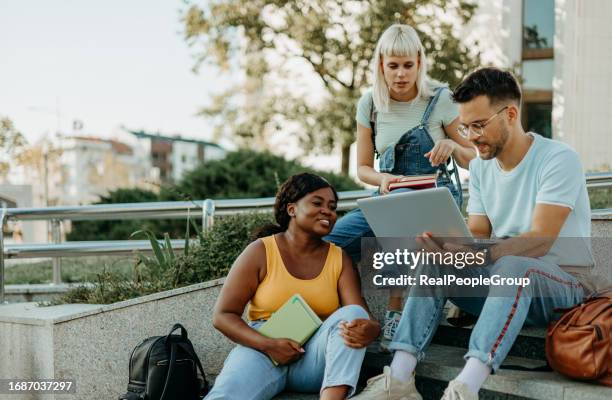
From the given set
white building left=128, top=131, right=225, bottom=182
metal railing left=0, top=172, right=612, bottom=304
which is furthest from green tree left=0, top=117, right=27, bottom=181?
white building left=128, top=131, right=225, bottom=182

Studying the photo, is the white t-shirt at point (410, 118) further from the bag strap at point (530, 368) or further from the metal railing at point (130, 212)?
the bag strap at point (530, 368)

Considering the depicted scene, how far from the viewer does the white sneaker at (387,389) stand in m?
3.46

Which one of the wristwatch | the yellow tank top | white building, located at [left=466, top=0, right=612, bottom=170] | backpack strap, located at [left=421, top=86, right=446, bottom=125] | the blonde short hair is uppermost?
white building, located at [left=466, top=0, right=612, bottom=170]

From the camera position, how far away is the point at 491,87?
366 centimetres

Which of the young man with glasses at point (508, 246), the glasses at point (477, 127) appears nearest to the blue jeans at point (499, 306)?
the young man with glasses at point (508, 246)

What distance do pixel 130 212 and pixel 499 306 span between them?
3768mm

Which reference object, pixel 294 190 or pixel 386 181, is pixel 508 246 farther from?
pixel 294 190

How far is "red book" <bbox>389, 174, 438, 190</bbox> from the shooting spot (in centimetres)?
417

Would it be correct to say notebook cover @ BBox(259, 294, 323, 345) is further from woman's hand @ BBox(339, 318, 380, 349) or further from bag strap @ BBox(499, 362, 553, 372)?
bag strap @ BBox(499, 362, 553, 372)

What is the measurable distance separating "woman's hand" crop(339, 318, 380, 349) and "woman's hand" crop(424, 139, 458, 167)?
3.37ft

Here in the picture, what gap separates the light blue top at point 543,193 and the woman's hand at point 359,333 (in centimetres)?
80

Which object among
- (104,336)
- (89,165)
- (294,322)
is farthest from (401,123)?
(89,165)

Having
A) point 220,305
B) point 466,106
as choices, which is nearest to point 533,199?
point 466,106

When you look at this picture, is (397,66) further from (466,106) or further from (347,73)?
(347,73)
